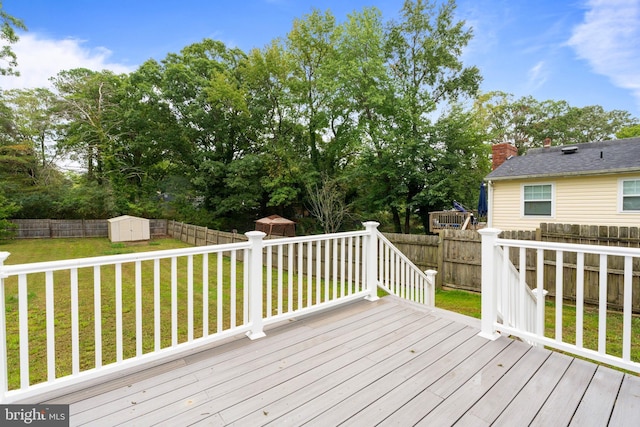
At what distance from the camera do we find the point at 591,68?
12.5 m

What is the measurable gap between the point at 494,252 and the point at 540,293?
45cm

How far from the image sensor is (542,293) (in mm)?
2334

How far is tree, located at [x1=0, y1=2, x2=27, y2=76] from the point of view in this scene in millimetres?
11938

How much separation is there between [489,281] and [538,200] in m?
9.37

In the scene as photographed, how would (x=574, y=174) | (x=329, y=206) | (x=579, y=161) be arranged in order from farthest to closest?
(x=329, y=206)
(x=579, y=161)
(x=574, y=174)

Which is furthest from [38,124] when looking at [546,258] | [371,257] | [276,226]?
[546,258]

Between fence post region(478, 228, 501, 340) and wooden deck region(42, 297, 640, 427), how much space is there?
113 millimetres

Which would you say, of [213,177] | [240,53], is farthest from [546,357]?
[240,53]

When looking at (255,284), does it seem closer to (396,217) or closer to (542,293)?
(542,293)

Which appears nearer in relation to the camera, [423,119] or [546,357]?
[546,357]

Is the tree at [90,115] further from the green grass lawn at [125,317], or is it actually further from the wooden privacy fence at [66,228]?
the green grass lawn at [125,317]

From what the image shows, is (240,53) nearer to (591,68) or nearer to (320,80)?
(320,80)

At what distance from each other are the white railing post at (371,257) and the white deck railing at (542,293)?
49.8 inches

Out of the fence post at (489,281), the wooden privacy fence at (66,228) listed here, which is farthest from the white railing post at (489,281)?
the wooden privacy fence at (66,228)
